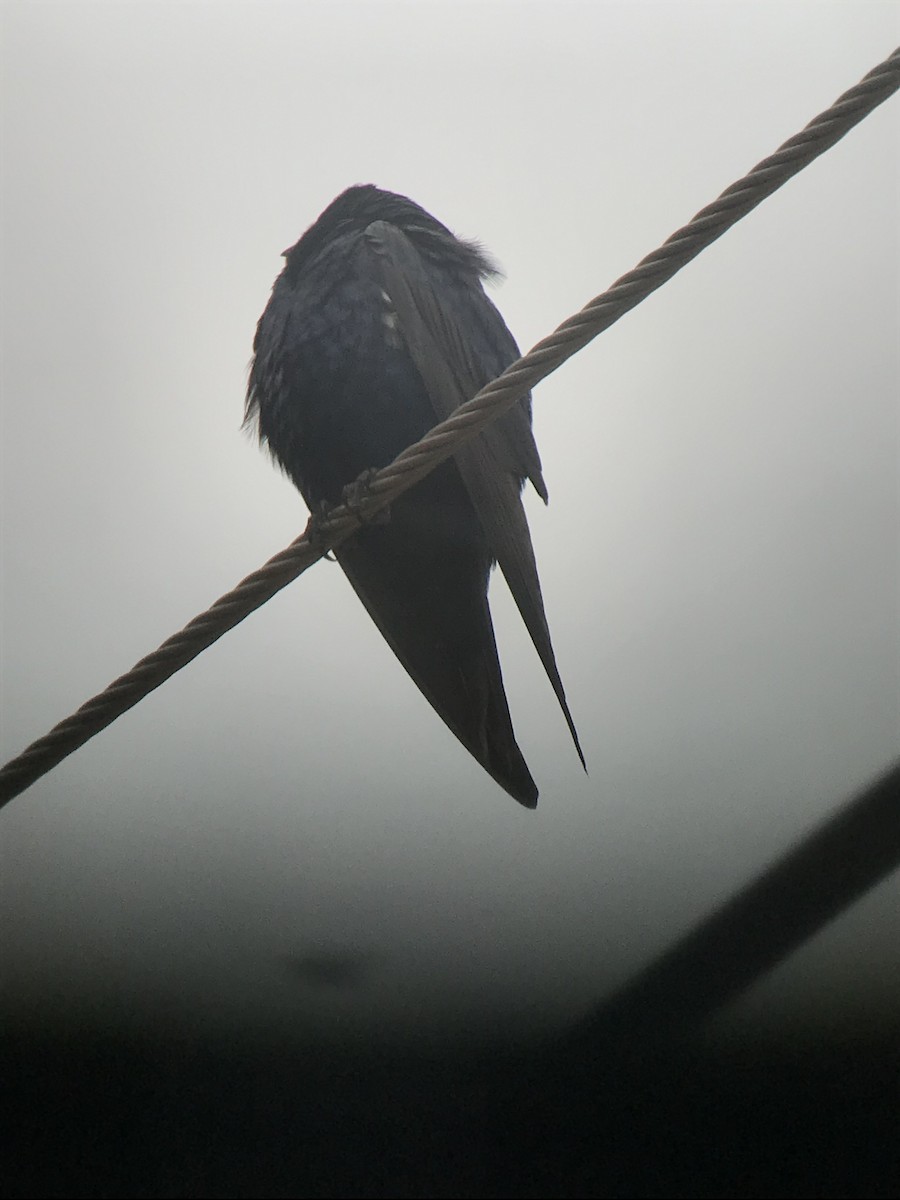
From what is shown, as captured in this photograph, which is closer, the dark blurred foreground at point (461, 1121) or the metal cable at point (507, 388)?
the metal cable at point (507, 388)

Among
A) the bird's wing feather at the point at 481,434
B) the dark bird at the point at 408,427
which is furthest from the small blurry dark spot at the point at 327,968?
the bird's wing feather at the point at 481,434

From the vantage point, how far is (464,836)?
207 cm

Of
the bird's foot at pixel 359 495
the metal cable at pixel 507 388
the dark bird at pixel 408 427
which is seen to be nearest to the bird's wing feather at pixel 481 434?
the dark bird at pixel 408 427

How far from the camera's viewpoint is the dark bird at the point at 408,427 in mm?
1587

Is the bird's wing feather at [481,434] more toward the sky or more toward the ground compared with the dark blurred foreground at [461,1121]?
more toward the sky

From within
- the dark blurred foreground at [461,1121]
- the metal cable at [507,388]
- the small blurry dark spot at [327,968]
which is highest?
the metal cable at [507,388]

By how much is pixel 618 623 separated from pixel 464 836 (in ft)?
1.80

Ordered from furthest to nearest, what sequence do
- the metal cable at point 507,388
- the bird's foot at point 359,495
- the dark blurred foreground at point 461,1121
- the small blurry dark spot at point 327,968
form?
the small blurry dark spot at point 327,968, the dark blurred foreground at point 461,1121, the bird's foot at point 359,495, the metal cable at point 507,388

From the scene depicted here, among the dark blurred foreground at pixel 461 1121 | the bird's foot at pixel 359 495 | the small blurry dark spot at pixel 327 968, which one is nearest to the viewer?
the bird's foot at pixel 359 495

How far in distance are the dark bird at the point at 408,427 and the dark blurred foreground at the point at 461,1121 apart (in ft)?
1.89

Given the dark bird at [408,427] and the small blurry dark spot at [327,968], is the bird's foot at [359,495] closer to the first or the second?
the dark bird at [408,427]

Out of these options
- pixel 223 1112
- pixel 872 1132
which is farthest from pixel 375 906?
pixel 872 1132

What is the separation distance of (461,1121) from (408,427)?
1.17 m

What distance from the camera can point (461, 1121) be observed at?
5.53 ft
